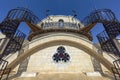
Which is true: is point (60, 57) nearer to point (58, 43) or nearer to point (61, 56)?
point (61, 56)

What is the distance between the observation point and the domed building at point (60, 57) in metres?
15.2

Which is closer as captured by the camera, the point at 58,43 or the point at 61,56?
the point at 61,56

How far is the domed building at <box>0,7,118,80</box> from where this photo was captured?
49.8ft

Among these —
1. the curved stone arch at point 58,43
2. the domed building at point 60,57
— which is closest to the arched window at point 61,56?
the domed building at point 60,57

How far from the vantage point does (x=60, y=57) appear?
54.0ft

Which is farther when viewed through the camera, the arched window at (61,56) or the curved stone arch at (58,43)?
the curved stone arch at (58,43)

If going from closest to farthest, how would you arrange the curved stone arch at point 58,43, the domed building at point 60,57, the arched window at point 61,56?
the domed building at point 60,57 → the arched window at point 61,56 → the curved stone arch at point 58,43

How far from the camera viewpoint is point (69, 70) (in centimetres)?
1540

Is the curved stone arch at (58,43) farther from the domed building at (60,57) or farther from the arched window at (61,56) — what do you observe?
the arched window at (61,56)

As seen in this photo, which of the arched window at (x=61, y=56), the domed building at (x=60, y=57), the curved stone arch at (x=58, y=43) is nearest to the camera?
the domed building at (x=60, y=57)

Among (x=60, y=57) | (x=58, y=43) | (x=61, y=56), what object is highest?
(x=58, y=43)

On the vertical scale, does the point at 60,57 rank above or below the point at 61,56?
below

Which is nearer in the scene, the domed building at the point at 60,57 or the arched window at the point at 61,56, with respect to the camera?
the domed building at the point at 60,57

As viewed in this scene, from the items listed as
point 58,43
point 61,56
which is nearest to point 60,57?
point 61,56
